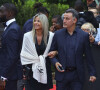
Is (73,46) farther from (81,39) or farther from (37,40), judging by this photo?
(37,40)

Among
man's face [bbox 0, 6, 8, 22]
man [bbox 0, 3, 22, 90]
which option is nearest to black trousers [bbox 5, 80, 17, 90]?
man [bbox 0, 3, 22, 90]

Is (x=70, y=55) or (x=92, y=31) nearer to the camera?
(x=70, y=55)

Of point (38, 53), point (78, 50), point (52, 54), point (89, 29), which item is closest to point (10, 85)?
point (38, 53)

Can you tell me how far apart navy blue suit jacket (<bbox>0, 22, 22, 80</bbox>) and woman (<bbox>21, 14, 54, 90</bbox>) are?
0.46ft

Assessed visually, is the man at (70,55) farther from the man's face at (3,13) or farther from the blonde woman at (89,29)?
the man's face at (3,13)

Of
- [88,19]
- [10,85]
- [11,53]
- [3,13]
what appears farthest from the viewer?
[88,19]

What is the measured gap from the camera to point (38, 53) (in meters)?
5.84

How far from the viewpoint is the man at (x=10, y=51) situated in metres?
5.79

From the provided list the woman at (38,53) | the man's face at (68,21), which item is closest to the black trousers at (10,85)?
the woman at (38,53)

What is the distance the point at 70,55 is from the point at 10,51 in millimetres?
1123

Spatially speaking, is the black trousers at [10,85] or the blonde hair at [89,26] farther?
the blonde hair at [89,26]

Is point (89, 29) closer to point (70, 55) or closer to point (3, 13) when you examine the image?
point (70, 55)

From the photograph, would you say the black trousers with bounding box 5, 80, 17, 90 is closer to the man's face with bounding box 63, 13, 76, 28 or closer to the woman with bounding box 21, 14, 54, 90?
the woman with bounding box 21, 14, 54, 90

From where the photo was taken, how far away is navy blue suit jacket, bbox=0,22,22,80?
578 cm
